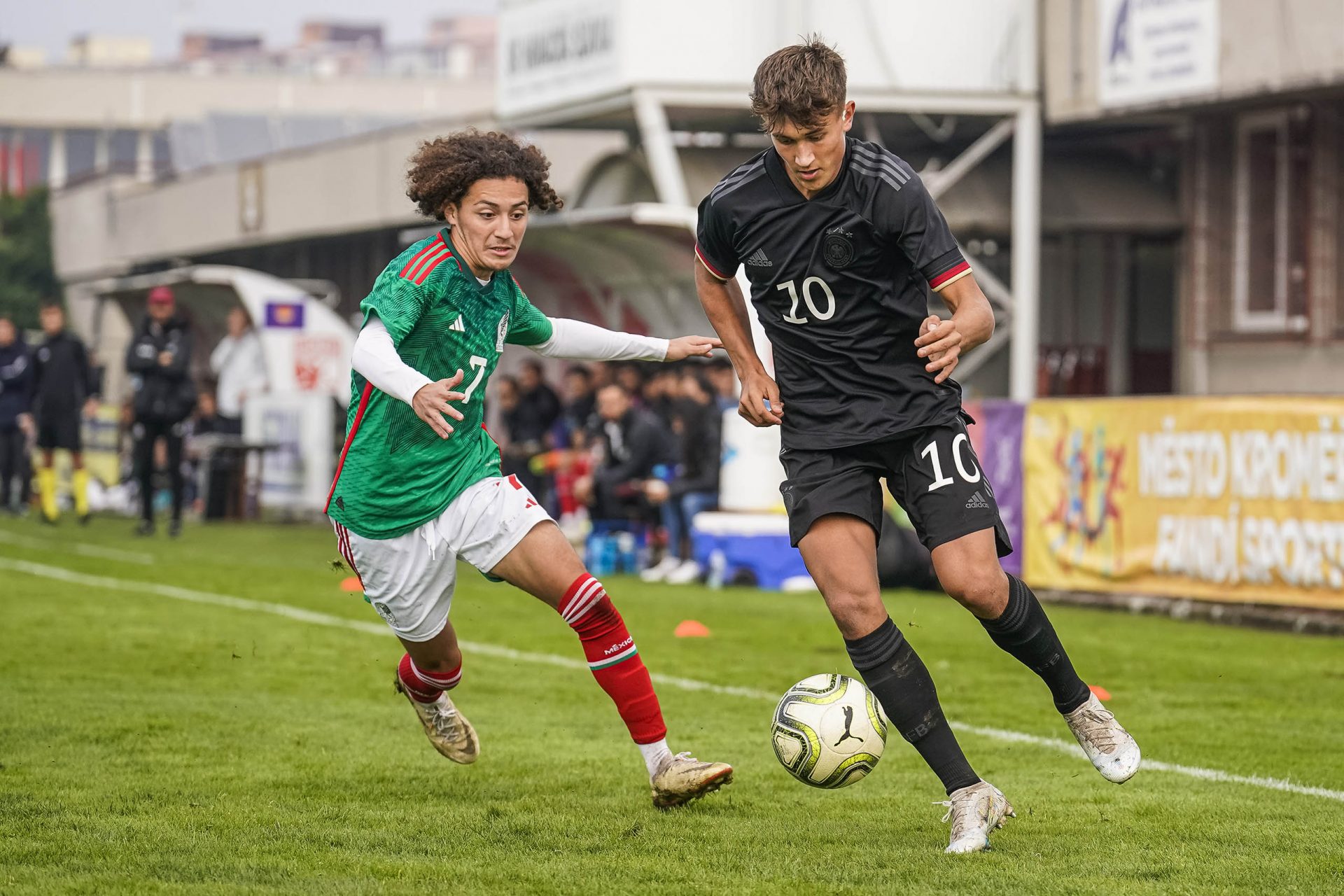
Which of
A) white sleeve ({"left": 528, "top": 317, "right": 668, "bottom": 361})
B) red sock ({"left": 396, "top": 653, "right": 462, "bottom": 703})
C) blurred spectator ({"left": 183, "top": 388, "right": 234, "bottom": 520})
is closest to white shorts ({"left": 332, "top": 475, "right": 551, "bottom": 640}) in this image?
red sock ({"left": 396, "top": 653, "right": 462, "bottom": 703})

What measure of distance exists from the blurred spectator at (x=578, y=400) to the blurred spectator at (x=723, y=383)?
2.57 m

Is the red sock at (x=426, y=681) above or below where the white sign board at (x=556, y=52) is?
below

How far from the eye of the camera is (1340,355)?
61.9 ft

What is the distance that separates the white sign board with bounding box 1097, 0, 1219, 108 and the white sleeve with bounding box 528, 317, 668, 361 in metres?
12.9

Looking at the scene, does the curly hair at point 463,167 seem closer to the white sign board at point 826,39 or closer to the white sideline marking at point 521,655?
the white sideline marking at point 521,655

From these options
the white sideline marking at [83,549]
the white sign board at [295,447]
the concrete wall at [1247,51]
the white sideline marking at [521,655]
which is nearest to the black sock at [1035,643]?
the white sideline marking at [521,655]

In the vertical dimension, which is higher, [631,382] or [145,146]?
[145,146]

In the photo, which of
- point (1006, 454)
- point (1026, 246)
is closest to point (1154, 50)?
point (1026, 246)

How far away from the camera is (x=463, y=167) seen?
596 cm

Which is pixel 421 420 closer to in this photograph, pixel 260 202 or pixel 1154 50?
pixel 1154 50

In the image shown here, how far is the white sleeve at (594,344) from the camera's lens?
21.1ft

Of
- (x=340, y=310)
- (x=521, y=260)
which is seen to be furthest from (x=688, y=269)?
(x=340, y=310)

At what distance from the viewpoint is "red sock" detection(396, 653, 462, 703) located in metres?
6.53

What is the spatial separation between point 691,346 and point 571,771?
159 centimetres
